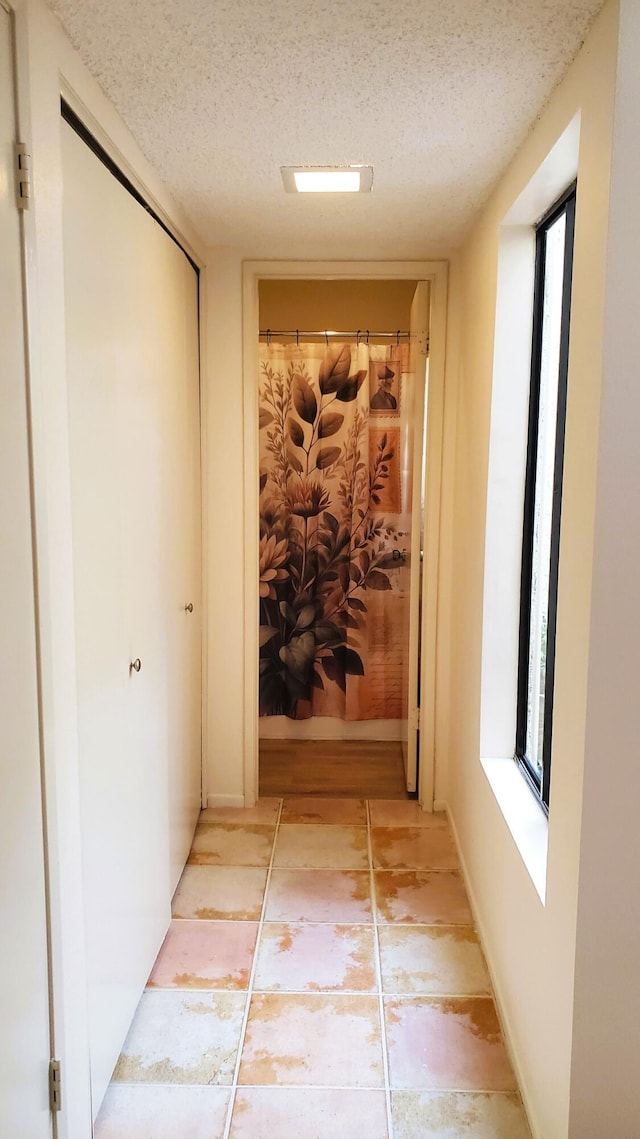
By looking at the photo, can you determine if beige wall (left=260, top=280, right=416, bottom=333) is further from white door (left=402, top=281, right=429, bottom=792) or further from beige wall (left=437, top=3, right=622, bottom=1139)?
beige wall (left=437, top=3, right=622, bottom=1139)

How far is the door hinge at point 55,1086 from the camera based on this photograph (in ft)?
4.65

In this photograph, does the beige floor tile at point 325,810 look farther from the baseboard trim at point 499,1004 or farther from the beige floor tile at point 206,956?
the beige floor tile at point 206,956

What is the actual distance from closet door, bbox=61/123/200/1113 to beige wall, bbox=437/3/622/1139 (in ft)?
3.04

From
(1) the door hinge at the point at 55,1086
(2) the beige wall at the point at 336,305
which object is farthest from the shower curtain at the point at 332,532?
(1) the door hinge at the point at 55,1086

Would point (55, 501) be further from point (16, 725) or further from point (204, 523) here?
point (204, 523)

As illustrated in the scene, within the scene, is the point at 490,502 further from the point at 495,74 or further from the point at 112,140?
the point at 112,140

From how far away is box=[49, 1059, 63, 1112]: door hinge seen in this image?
1418 mm

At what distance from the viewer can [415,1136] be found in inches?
66.1

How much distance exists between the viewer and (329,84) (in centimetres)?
158

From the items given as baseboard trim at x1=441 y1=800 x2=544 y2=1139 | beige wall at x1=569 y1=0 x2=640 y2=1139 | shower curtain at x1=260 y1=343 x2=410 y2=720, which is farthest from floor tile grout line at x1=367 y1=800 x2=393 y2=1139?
shower curtain at x1=260 y1=343 x2=410 y2=720

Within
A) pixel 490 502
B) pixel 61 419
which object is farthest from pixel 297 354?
pixel 61 419

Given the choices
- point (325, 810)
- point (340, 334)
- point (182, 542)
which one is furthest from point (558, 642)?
point (340, 334)

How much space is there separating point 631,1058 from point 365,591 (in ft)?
8.61

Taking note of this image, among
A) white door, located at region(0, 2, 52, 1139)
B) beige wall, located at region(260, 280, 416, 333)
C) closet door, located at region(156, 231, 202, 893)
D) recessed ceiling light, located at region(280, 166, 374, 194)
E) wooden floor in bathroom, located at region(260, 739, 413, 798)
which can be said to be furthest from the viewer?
beige wall, located at region(260, 280, 416, 333)
